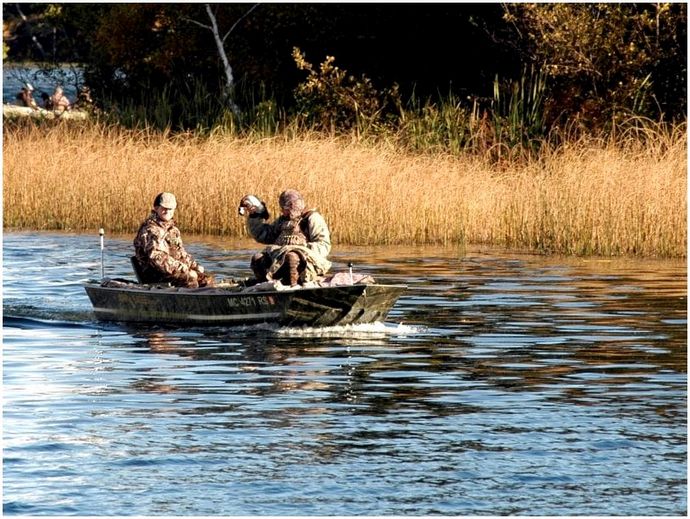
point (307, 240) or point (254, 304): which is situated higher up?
point (307, 240)

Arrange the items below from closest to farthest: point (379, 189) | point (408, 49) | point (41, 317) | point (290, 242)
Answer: point (290, 242) < point (41, 317) < point (379, 189) < point (408, 49)

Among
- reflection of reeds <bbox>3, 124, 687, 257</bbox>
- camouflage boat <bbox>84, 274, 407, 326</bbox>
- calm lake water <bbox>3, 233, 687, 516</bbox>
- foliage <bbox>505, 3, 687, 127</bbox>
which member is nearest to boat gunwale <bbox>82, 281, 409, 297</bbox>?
camouflage boat <bbox>84, 274, 407, 326</bbox>

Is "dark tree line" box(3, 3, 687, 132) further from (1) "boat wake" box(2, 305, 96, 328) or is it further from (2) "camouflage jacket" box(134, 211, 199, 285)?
(1) "boat wake" box(2, 305, 96, 328)

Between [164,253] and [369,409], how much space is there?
600 centimetres

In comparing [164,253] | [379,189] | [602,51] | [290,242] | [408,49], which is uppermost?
[408,49]

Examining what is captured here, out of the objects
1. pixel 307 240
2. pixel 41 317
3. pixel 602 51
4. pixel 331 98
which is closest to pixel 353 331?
pixel 307 240

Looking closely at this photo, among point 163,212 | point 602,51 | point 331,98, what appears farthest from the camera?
point 331,98

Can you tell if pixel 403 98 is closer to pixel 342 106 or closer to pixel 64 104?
pixel 342 106

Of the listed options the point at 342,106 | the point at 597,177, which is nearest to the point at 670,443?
the point at 597,177

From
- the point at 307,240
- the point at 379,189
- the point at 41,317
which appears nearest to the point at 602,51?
the point at 379,189

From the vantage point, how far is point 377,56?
1401 inches

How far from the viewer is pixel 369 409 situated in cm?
1309

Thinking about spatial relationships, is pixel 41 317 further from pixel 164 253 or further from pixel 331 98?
pixel 331 98

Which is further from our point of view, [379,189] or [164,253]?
[379,189]
